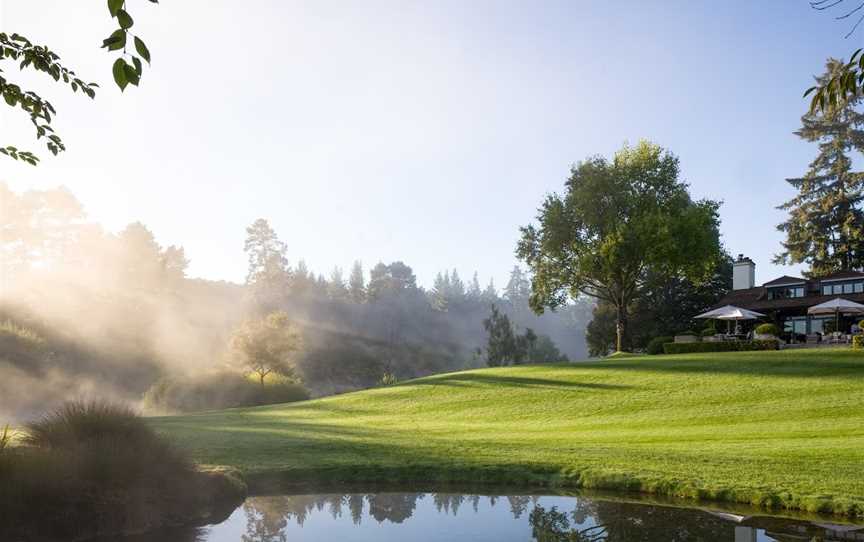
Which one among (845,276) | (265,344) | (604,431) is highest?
(845,276)

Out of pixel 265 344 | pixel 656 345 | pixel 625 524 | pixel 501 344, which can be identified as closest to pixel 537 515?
pixel 625 524

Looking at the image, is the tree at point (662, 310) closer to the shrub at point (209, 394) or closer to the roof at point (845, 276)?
the roof at point (845, 276)

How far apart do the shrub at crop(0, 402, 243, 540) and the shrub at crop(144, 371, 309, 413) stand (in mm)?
29264

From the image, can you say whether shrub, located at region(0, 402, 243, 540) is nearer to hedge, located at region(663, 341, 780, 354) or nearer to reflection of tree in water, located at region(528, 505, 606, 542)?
reflection of tree in water, located at region(528, 505, 606, 542)

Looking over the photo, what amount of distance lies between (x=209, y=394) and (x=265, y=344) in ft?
16.0

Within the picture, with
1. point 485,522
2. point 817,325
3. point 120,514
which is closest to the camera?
point 120,514

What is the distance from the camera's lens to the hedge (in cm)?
3653

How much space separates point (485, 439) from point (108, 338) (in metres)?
45.1

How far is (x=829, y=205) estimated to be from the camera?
190ft

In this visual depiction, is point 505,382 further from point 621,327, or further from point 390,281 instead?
point 390,281

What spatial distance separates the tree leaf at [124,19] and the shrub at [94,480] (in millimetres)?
8244

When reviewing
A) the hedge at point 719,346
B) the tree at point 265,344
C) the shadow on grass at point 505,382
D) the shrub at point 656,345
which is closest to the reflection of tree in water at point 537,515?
the shadow on grass at point 505,382

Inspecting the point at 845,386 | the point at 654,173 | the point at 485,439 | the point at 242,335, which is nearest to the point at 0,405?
the point at 242,335

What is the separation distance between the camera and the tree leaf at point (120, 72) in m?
2.92
